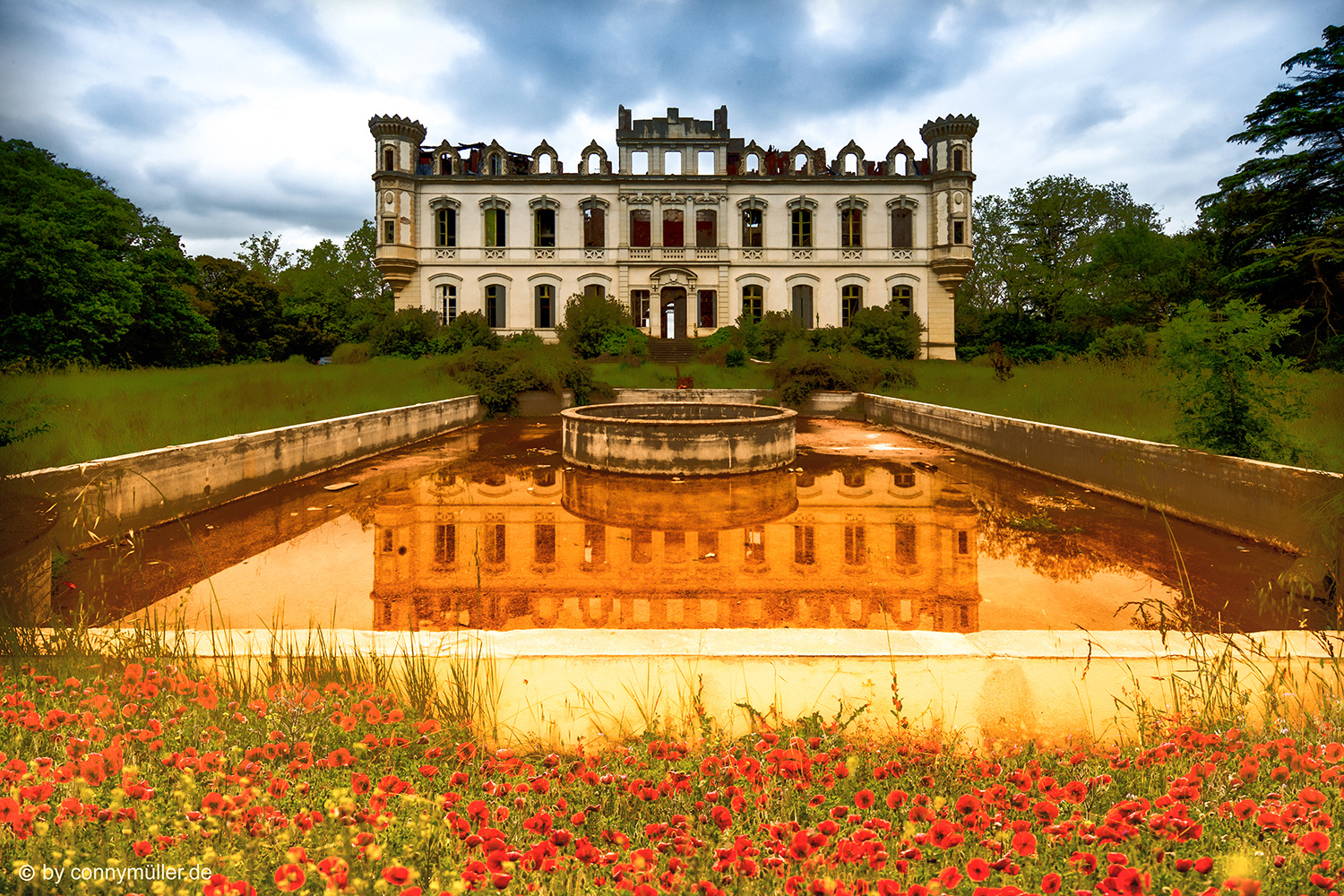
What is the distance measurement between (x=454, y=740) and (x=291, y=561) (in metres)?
Result: 4.87

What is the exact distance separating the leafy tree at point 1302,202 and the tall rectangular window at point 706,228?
75.5ft

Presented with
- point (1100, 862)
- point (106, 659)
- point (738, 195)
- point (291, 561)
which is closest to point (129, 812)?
point (106, 659)

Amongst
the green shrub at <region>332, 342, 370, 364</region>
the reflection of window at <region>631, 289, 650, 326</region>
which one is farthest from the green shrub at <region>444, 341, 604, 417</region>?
the reflection of window at <region>631, 289, 650, 326</region>

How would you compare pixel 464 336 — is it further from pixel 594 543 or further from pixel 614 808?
pixel 614 808

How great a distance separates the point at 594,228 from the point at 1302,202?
98.7ft

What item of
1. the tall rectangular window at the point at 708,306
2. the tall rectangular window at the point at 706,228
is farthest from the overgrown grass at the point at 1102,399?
the tall rectangular window at the point at 706,228

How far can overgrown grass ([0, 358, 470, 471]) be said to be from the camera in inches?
322

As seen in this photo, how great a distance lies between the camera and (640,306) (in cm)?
3938

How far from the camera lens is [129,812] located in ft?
7.14

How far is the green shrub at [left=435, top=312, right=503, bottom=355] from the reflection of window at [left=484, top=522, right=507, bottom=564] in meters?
24.4

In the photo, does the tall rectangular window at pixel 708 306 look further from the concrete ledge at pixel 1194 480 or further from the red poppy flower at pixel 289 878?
the red poppy flower at pixel 289 878

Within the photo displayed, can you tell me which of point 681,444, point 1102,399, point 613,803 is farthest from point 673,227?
point 613,803

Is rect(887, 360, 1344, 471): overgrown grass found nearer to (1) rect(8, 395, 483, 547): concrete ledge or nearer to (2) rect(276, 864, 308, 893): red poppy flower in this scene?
(2) rect(276, 864, 308, 893): red poppy flower

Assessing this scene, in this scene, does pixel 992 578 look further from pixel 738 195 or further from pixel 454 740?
pixel 738 195
